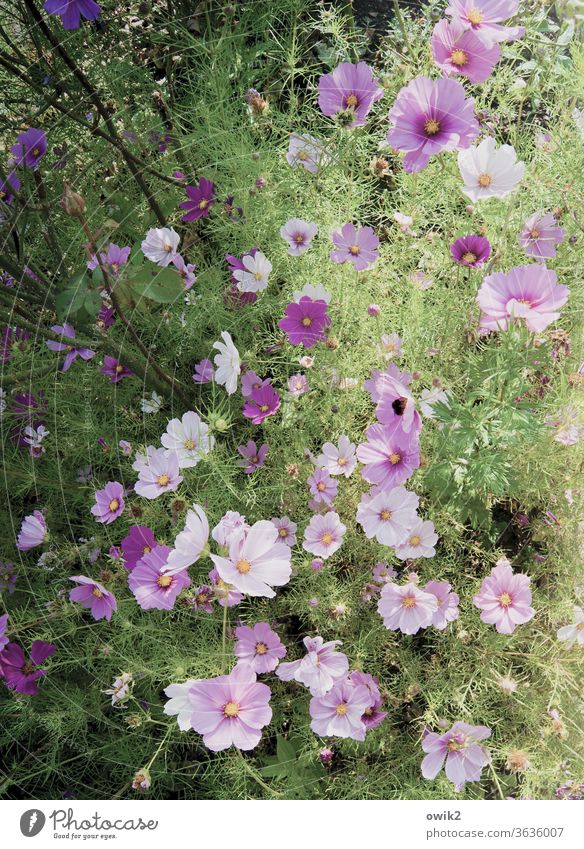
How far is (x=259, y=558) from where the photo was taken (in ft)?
2.18

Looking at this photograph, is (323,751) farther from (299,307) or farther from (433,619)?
(299,307)

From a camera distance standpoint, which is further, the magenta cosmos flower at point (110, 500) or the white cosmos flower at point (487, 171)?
the magenta cosmos flower at point (110, 500)

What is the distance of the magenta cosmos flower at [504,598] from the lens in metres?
0.81

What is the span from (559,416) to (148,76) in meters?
0.93

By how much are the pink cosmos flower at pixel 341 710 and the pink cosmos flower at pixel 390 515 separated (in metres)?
0.19

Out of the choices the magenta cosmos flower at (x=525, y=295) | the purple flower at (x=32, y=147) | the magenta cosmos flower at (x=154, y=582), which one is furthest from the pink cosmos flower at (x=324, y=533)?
the purple flower at (x=32, y=147)

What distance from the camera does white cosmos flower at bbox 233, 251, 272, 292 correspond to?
0.92 m

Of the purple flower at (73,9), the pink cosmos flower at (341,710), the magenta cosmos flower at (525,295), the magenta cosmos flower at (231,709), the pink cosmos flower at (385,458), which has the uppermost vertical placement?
the purple flower at (73,9)

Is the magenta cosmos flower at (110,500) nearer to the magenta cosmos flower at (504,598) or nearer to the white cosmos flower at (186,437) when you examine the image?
the white cosmos flower at (186,437)

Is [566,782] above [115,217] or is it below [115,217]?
below

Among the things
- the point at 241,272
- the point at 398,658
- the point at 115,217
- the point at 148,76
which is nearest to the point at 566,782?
the point at 398,658

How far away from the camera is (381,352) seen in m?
0.93

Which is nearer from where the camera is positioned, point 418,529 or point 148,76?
point 418,529

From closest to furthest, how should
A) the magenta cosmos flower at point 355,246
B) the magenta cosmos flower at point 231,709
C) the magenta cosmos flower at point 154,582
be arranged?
the magenta cosmos flower at point 231,709 → the magenta cosmos flower at point 154,582 → the magenta cosmos flower at point 355,246
